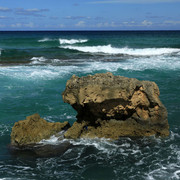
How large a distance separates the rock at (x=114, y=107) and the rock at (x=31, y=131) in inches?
28.6

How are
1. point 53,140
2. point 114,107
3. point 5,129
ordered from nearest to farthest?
point 114,107 < point 53,140 < point 5,129

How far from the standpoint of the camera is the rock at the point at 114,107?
858 centimetres

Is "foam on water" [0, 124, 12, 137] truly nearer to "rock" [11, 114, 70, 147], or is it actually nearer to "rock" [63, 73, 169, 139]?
"rock" [11, 114, 70, 147]

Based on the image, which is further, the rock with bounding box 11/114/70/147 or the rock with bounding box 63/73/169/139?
the rock with bounding box 11/114/70/147

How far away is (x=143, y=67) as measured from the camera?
2200 cm

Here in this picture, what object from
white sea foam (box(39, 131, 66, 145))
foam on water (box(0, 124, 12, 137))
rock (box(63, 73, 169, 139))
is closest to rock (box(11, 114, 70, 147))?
white sea foam (box(39, 131, 66, 145))

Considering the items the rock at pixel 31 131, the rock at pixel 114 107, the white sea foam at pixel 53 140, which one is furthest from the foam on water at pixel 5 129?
the rock at pixel 114 107

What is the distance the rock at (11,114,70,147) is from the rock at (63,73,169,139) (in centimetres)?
73

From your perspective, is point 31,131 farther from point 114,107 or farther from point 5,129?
point 114,107

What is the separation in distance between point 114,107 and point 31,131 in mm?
2977

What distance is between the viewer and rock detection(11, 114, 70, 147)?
8812 millimetres

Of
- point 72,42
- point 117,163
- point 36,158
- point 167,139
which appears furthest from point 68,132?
point 72,42

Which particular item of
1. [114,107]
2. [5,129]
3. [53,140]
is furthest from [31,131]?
[114,107]

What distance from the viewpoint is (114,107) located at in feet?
28.8
